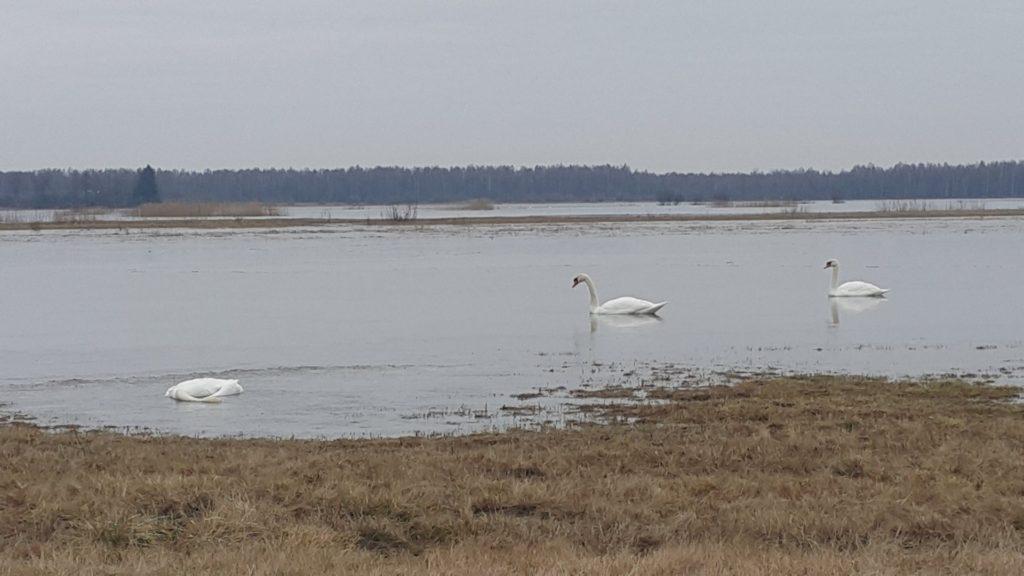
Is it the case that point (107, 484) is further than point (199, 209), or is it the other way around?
point (199, 209)

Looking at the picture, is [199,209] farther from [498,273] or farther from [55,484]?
[55,484]

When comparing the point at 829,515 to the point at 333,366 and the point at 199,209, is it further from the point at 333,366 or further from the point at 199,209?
the point at 199,209

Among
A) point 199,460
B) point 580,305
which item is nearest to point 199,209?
point 580,305

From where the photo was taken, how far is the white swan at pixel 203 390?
1321 cm

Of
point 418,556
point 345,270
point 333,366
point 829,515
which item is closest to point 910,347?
point 333,366

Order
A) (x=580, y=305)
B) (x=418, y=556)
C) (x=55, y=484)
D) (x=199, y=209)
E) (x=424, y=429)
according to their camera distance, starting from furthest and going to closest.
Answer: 1. (x=199, y=209)
2. (x=580, y=305)
3. (x=424, y=429)
4. (x=55, y=484)
5. (x=418, y=556)

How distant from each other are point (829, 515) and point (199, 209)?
89.7 meters

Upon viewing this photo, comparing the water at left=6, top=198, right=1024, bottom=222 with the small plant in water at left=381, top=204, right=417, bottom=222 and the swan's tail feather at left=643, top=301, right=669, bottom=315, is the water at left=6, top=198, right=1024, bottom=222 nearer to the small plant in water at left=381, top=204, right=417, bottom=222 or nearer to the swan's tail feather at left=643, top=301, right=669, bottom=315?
the small plant in water at left=381, top=204, right=417, bottom=222

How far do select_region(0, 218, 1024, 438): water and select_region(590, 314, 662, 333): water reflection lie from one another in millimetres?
110

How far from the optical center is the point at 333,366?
52.1ft

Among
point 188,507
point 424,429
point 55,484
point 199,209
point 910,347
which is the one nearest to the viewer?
point 188,507

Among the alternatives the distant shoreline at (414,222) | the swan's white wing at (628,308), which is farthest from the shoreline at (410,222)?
the swan's white wing at (628,308)

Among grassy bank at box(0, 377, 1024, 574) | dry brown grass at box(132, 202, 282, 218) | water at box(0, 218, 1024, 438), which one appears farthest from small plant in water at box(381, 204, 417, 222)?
grassy bank at box(0, 377, 1024, 574)

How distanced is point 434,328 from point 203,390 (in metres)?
7.08
